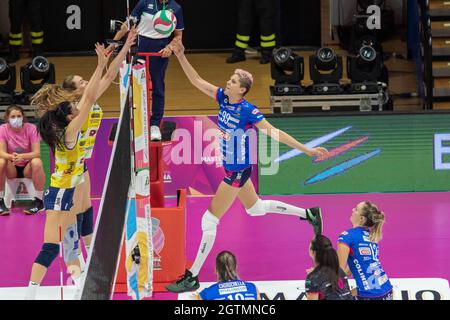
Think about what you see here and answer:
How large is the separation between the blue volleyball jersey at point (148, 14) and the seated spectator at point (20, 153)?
2.90 meters

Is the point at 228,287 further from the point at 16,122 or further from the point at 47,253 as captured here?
the point at 16,122

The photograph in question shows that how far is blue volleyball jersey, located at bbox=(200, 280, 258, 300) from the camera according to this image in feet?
26.6

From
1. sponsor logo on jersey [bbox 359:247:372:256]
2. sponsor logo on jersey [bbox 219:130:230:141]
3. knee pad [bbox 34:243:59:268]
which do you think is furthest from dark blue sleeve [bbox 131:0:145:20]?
sponsor logo on jersey [bbox 359:247:372:256]

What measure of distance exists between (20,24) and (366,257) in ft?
31.2

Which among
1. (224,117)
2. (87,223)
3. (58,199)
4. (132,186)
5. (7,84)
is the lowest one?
(87,223)

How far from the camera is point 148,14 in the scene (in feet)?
36.2

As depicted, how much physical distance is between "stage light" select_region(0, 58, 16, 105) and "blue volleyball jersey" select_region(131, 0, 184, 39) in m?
4.04

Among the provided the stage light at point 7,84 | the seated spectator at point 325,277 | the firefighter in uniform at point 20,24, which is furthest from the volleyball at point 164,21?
the firefighter in uniform at point 20,24

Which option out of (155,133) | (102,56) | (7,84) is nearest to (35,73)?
(7,84)

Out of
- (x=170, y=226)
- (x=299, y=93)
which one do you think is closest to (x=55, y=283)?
(x=170, y=226)

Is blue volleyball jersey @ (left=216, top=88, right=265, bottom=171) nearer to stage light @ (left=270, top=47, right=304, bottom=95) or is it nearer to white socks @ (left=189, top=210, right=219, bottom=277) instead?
white socks @ (left=189, top=210, right=219, bottom=277)

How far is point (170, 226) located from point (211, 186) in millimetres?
3389

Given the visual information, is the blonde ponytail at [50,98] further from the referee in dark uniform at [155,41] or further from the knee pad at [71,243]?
the referee in dark uniform at [155,41]

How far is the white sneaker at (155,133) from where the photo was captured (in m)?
11.0
